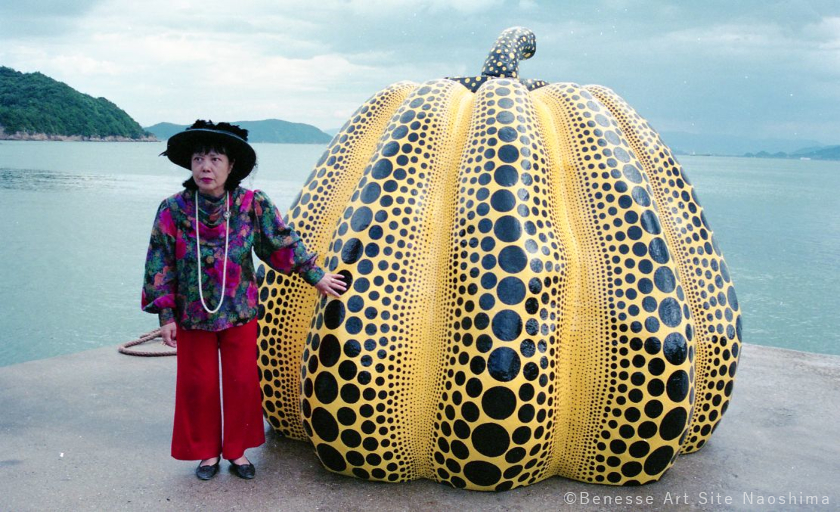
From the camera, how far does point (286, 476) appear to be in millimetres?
3688

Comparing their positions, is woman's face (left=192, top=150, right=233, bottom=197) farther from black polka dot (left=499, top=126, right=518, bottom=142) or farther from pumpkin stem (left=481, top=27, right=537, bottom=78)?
pumpkin stem (left=481, top=27, right=537, bottom=78)

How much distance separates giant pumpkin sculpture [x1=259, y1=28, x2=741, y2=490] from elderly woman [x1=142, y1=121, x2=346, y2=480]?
0.27m

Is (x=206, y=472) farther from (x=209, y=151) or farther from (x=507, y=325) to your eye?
(x=507, y=325)

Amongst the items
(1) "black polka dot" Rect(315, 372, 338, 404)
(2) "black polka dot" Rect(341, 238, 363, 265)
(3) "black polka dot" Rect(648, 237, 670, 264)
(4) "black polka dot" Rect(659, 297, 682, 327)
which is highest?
(3) "black polka dot" Rect(648, 237, 670, 264)

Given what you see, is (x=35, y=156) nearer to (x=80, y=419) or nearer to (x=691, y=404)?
(x=80, y=419)

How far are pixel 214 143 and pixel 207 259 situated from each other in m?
0.59

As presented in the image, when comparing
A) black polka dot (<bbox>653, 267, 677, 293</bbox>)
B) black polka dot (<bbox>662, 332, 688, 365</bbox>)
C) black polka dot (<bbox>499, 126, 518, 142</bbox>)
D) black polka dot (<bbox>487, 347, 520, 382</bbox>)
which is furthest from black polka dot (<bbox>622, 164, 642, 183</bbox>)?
black polka dot (<bbox>487, 347, 520, 382</bbox>)

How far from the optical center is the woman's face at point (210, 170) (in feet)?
11.2

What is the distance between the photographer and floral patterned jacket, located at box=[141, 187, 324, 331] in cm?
346

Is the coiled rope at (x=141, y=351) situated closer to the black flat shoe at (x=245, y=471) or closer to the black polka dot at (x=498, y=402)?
the black flat shoe at (x=245, y=471)

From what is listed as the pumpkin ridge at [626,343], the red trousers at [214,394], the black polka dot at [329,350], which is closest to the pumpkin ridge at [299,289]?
the red trousers at [214,394]

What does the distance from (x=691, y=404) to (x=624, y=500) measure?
61 centimetres

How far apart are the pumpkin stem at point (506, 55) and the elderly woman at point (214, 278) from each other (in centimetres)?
196

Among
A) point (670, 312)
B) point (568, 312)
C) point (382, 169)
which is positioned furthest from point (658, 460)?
point (382, 169)
